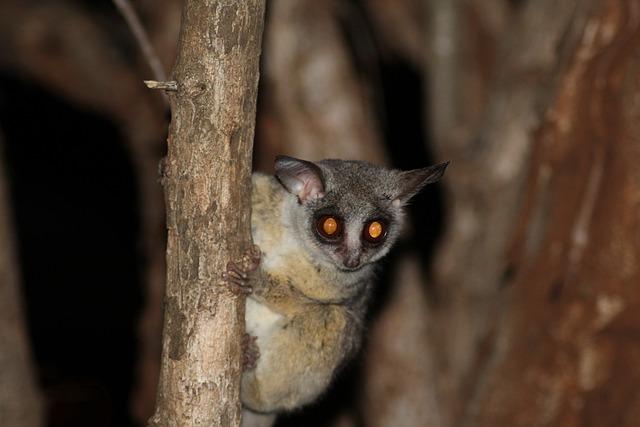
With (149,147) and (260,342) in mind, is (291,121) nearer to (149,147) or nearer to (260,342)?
(149,147)

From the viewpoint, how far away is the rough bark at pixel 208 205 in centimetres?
297

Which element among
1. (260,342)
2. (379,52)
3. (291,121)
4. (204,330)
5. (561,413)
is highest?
(379,52)

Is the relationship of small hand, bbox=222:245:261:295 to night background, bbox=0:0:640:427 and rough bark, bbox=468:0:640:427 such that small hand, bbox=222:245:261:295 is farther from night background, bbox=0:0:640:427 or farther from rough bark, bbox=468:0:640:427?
rough bark, bbox=468:0:640:427

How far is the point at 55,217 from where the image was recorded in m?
10.1

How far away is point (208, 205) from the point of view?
3.09 meters

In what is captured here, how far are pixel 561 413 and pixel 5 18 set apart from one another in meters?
5.31

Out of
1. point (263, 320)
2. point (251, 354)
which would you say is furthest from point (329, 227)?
point (251, 354)

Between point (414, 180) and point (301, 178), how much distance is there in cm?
56

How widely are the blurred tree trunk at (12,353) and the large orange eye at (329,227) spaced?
6.40ft

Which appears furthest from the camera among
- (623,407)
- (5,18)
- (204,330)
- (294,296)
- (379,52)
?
(379,52)

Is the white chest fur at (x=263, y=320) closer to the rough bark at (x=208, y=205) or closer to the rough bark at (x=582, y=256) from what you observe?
the rough bark at (x=208, y=205)

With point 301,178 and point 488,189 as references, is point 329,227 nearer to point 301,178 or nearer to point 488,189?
point 301,178

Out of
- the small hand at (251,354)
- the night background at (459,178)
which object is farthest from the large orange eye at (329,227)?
the night background at (459,178)

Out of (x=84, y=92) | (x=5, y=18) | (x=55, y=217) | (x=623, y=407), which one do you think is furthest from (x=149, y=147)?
(x=623, y=407)
